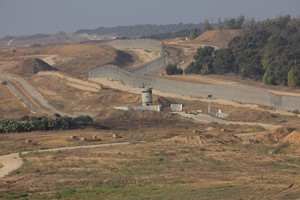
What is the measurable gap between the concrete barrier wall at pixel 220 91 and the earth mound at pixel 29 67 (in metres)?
22.2

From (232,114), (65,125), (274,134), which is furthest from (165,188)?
(232,114)

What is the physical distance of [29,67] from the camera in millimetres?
112625

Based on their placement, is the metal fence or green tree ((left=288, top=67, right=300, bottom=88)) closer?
the metal fence

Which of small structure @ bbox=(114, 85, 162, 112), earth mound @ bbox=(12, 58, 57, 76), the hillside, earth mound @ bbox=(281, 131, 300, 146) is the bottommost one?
the hillside

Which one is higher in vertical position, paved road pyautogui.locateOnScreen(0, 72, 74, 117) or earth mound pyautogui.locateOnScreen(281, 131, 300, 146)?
earth mound pyautogui.locateOnScreen(281, 131, 300, 146)

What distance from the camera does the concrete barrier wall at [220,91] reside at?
211 feet

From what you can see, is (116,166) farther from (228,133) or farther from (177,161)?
(228,133)

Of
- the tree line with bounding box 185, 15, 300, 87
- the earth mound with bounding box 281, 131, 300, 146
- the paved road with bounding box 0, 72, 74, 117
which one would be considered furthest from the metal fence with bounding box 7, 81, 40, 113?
the earth mound with bounding box 281, 131, 300, 146

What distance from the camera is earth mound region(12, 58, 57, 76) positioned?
110 metres

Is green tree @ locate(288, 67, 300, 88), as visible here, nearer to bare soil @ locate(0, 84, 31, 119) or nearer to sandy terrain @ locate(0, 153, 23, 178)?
bare soil @ locate(0, 84, 31, 119)

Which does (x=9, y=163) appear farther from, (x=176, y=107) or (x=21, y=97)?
(x=21, y=97)

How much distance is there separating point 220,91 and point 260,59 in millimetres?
24062

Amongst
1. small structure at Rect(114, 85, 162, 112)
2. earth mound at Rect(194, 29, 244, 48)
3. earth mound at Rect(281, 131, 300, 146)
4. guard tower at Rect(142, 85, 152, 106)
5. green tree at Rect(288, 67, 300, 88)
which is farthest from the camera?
earth mound at Rect(194, 29, 244, 48)

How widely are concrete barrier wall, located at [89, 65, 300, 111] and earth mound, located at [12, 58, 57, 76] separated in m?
22.2
